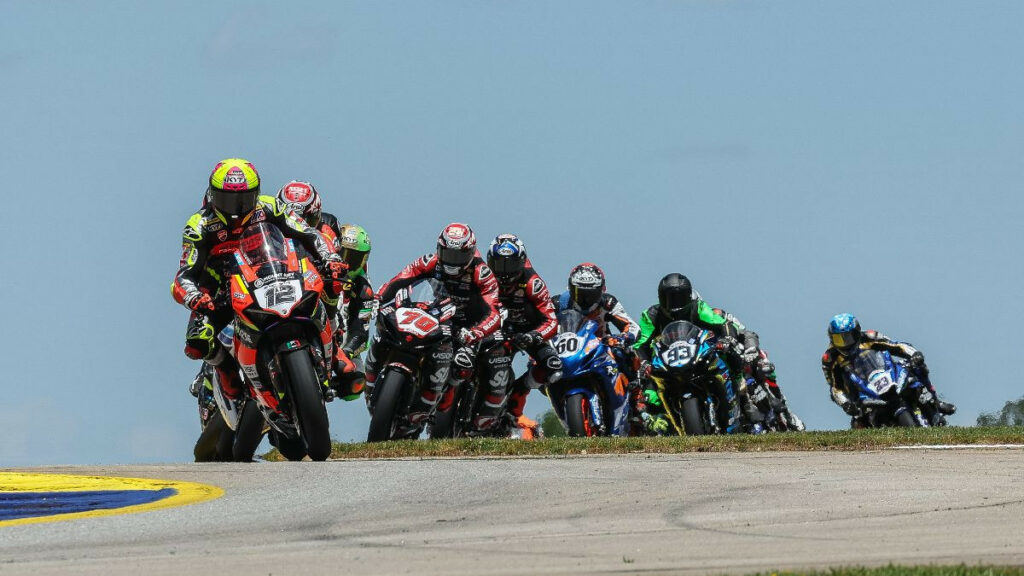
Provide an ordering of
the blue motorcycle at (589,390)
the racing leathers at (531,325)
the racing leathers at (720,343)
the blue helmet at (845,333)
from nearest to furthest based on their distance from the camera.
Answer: the racing leathers at (531,325), the blue motorcycle at (589,390), the racing leathers at (720,343), the blue helmet at (845,333)

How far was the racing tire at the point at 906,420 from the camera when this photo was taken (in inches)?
906

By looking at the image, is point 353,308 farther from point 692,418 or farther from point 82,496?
point 82,496

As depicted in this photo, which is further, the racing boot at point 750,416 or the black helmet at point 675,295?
the racing boot at point 750,416

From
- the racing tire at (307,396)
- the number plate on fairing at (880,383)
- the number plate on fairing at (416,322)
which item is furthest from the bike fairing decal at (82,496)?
the number plate on fairing at (880,383)

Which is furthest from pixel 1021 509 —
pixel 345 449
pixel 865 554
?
pixel 345 449

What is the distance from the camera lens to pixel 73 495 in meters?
11.3

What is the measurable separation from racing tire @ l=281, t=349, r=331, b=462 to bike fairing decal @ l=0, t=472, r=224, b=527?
47.7 inches

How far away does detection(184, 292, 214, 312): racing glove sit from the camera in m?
13.4

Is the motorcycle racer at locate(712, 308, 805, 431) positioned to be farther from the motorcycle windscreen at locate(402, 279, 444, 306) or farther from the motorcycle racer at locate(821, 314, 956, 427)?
the motorcycle windscreen at locate(402, 279, 444, 306)

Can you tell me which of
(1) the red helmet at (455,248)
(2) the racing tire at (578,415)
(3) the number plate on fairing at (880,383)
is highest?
(1) the red helmet at (455,248)

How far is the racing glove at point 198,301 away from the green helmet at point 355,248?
23.8 ft

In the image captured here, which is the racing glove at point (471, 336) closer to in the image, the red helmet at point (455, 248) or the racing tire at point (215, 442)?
the red helmet at point (455, 248)

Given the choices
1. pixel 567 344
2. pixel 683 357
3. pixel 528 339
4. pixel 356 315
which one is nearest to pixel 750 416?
pixel 683 357

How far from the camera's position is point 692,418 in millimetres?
20219
